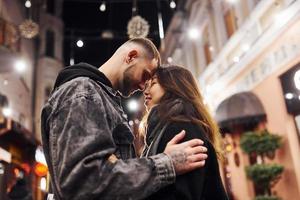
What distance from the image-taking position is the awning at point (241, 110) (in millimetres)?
10648

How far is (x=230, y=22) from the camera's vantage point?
13.6 m

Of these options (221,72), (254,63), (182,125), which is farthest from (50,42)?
(182,125)

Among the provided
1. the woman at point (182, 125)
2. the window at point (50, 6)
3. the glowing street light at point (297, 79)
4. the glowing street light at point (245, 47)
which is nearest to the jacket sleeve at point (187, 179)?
the woman at point (182, 125)

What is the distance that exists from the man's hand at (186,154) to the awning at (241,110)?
9.01m

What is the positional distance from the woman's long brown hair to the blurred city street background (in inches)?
22.0

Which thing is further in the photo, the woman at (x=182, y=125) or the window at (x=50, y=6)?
the window at (x=50, y=6)

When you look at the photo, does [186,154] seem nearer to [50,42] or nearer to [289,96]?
[289,96]

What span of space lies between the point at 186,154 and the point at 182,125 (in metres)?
0.22

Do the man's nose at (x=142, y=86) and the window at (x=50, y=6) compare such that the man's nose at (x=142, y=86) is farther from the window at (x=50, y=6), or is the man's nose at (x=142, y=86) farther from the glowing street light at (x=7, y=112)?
the window at (x=50, y=6)

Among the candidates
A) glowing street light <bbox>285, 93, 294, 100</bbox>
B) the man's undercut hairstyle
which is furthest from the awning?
the man's undercut hairstyle

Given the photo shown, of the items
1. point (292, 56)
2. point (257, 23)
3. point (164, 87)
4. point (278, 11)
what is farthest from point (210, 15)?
point (164, 87)

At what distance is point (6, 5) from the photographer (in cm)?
1544

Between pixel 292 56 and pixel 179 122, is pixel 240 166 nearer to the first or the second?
pixel 292 56

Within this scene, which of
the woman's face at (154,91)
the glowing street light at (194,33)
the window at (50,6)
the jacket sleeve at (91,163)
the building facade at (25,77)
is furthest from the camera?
the window at (50,6)
